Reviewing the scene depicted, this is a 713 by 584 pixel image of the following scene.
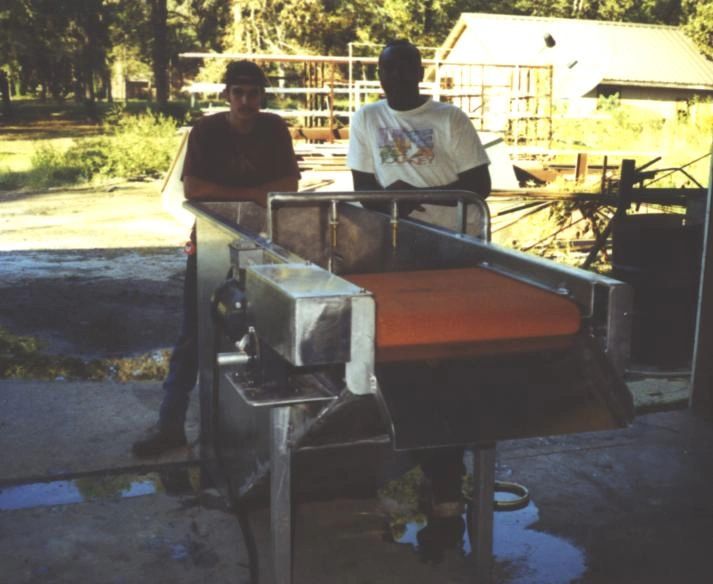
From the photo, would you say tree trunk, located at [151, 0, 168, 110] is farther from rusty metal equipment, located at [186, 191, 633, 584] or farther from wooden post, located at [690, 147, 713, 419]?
rusty metal equipment, located at [186, 191, 633, 584]

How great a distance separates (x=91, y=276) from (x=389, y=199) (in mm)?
7180

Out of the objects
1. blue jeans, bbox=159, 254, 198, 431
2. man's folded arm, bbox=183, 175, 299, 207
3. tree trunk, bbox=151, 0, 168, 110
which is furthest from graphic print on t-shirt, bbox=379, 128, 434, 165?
tree trunk, bbox=151, 0, 168, 110

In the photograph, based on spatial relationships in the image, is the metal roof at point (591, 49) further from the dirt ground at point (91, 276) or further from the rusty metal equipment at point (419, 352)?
the rusty metal equipment at point (419, 352)

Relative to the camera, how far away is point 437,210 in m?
4.20

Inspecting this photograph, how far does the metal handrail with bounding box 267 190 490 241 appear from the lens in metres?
2.99

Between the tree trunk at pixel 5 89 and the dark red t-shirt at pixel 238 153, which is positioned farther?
the tree trunk at pixel 5 89

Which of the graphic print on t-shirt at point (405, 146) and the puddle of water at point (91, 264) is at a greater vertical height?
the graphic print on t-shirt at point (405, 146)

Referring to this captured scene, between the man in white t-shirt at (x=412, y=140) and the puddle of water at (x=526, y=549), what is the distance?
1.43 m

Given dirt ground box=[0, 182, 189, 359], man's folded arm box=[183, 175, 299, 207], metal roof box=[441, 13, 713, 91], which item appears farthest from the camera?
metal roof box=[441, 13, 713, 91]

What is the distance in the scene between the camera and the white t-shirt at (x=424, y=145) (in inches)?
166

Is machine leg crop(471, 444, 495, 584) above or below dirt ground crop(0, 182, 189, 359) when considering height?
above

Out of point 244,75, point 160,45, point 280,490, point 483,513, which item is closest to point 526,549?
point 483,513

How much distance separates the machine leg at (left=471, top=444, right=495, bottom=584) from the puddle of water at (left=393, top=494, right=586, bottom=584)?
5.5 inches

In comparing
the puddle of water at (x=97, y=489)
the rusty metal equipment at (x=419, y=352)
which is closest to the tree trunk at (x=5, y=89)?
the puddle of water at (x=97, y=489)
